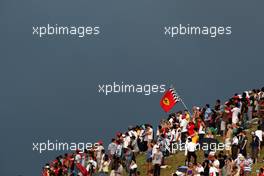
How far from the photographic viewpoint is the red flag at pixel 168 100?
36.3 meters

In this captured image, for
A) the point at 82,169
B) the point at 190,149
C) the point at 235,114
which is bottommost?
the point at 82,169

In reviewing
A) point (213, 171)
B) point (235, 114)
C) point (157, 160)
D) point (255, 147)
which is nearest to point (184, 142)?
point (235, 114)

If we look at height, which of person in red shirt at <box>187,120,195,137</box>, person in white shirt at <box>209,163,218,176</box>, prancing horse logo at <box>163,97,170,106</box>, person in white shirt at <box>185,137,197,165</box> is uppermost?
prancing horse logo at <box>163,97,170,106</box>

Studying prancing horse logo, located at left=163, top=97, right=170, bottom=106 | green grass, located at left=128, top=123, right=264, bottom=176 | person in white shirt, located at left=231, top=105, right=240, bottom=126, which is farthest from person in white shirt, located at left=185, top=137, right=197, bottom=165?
prancing horse logo, located at left=163, top=97, right=170, bottom=106

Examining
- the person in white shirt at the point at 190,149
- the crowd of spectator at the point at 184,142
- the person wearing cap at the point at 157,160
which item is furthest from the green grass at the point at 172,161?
the person in white shirt at the point at 190,149

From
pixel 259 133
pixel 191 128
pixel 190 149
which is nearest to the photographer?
pixel 259 133

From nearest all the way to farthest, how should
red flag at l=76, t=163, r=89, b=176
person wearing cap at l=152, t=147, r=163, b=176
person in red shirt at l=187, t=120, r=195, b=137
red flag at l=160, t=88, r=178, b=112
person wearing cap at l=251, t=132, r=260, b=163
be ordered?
1. person wearing cap at l=251, t=132, r=260, b=163
2. person wearing cap at l=152, t=147, r=163, b=176
3. person in red shirt at l=187, t=120, r=195, b=137
4. red flag at l=76, t=163, r=89, b=176
5. red flag at l=160, t=88, r=178, b=112

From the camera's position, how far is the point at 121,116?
39.5 meters

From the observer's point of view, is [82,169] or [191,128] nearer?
[191,128]

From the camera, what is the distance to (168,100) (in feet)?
120

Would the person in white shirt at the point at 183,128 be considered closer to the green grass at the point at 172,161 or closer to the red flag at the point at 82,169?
the green grass at the point at 172,161

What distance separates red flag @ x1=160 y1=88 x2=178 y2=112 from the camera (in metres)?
36.3

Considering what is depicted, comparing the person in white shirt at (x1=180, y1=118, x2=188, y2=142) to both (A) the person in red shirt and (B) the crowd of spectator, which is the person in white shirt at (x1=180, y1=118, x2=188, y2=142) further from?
(A) the person in red shirt

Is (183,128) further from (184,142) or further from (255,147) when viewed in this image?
(255,147)
